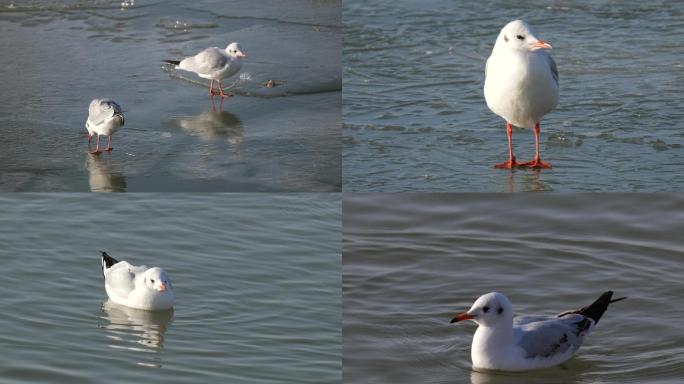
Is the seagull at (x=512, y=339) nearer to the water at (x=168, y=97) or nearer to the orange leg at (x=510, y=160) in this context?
the orange leg at (x=510, y=160)

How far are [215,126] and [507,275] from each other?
2.88 metres

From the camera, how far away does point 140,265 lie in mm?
9430

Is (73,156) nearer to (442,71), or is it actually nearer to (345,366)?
(345,366)

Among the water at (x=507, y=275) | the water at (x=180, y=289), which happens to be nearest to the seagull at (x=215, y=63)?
the water at (x=180, y=289)

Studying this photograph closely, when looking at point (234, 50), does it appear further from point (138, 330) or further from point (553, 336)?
point (553, 336)

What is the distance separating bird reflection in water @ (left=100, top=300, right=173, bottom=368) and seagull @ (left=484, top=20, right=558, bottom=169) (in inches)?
111

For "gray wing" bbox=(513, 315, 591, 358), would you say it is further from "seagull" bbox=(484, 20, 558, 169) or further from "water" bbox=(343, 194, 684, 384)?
"seagull" bbox=(484, 20, 558, 169)

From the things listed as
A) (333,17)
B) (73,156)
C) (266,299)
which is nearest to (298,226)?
(266,299)

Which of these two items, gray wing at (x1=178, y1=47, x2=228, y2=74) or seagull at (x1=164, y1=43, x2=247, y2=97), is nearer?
seagull at (x1=164, y1=43, x2=247, y2=97)

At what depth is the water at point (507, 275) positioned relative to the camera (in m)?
7.39

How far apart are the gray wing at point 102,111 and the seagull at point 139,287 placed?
4.03 ft

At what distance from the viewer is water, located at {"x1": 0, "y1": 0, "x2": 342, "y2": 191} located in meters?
9.03

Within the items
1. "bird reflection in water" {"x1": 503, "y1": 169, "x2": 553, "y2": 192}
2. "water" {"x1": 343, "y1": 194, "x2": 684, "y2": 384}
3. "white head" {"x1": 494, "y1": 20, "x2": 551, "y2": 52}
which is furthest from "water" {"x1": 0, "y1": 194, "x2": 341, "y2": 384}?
"white head" {"x1": 494, "y1": 20, "x2": 551, "y2": 52}

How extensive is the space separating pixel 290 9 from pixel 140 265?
533 centimetres
